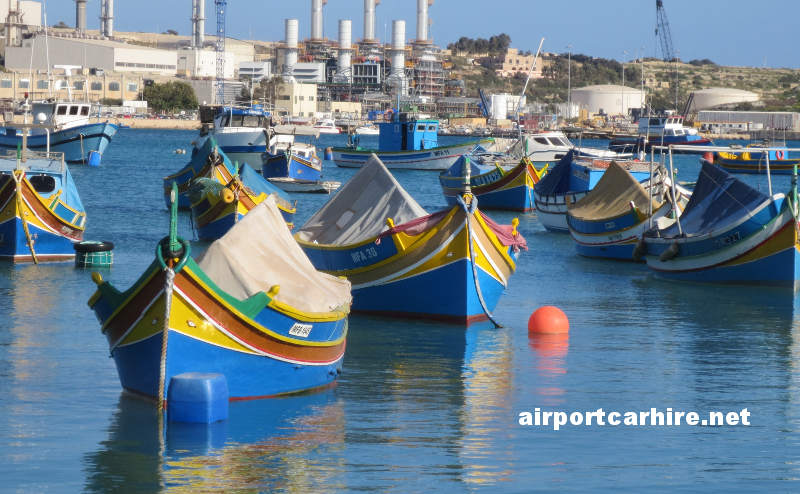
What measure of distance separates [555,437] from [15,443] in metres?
6.56

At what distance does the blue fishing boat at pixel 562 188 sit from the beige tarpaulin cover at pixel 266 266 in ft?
91.2

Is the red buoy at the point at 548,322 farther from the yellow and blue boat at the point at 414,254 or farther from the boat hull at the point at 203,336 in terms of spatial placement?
the boat hull at the point at 203,336

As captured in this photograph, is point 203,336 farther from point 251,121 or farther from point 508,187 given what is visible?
point 251,121

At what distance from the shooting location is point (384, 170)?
2491 cm

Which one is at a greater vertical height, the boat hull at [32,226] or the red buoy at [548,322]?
the boat hull at [32,226]

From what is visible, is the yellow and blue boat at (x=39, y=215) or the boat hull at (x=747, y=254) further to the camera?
the yellow and blue boat at (x=39, y=215)

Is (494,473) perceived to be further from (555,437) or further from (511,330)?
(511,330)

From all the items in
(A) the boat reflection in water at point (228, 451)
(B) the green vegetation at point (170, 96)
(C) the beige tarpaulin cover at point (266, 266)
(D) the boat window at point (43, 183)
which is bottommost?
(A) the boat reflection in water at point (228, 451)

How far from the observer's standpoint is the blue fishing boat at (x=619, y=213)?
35.3 meters

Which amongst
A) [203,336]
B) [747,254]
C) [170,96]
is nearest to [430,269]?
[203,336]

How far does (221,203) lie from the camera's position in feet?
120

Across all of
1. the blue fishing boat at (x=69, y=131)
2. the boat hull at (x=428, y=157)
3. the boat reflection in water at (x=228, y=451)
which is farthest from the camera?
the blue fishing boat at (x=69, y=131)

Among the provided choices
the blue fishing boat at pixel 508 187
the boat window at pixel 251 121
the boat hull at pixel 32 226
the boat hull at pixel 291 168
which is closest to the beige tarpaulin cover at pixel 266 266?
the boat hull at pixel 32 226

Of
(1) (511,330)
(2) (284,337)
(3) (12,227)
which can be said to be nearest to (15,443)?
(2) (284,337)
